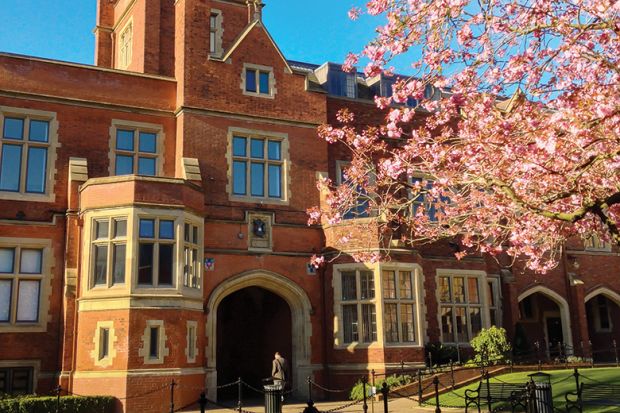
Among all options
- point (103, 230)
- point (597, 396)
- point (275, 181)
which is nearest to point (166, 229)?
point (103, 230)

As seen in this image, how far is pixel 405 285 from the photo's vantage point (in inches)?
785

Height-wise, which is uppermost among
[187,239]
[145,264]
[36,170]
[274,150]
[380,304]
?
[274,150]

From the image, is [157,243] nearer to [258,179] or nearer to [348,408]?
[258,179]

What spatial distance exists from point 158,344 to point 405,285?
7.49 metres

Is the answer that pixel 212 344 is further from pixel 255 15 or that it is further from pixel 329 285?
pixel 255 15

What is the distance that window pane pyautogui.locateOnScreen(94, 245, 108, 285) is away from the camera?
55.1ft

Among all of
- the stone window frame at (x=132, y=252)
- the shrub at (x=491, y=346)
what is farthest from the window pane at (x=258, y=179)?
the shrub at (x=491, y=346)

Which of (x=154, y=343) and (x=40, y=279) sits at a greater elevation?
(x=40, y=279)

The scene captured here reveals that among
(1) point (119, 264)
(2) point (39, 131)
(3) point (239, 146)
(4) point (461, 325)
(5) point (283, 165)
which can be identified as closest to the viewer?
(1) point (119, 264)

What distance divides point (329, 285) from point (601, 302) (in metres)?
14.8

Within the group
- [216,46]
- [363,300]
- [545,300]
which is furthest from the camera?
Result: [545,300]

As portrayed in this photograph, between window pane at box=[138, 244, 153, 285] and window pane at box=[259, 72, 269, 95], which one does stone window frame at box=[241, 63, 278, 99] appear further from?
window pane at box=[138, 244, 153, 285]

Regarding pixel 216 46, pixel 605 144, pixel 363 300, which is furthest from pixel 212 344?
pixel 605 144

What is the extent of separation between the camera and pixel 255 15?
21.5m
